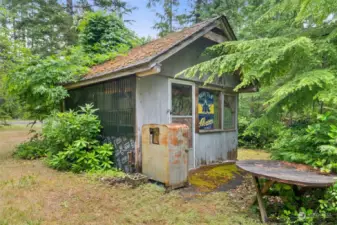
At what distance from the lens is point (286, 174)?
8.77 ft

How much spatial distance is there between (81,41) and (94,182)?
6303mm

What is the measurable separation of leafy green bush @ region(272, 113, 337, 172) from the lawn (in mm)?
1057

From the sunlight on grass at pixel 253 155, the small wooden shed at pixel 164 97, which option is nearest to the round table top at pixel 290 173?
the small wooden shed at pixel 164 97

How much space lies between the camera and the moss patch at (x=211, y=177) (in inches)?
188

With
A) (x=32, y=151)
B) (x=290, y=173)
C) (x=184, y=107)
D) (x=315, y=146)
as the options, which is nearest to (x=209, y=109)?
(x=184, y=107)

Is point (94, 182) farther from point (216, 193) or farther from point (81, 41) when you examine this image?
point (81, 41)

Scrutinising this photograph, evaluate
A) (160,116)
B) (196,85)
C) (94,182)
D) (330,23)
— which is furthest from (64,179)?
(330,23)

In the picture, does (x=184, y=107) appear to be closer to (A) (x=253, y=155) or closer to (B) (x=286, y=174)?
(B) (x=286, y=174)

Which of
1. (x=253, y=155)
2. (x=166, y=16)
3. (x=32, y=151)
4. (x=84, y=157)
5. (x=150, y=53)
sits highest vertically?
(x=166, y=16)

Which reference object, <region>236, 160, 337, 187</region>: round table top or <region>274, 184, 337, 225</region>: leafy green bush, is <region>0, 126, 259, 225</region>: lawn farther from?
<region>236, 160, 337, 187</region>: round table top

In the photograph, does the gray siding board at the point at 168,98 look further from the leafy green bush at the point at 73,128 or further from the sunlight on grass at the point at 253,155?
the sunlight on grass at the point at 253,155

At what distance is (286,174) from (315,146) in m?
0.93

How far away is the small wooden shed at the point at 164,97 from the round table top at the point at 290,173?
7.92 feet

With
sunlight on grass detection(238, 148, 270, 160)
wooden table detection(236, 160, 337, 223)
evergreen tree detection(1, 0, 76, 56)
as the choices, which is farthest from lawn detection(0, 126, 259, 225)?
evergreen tree detection(1, 0, 76, 56)
